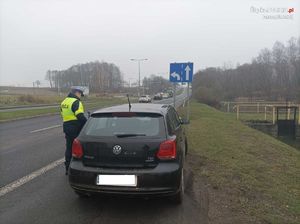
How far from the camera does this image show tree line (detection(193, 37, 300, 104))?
2933 inches

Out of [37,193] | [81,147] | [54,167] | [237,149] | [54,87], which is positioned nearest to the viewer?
[81,147]

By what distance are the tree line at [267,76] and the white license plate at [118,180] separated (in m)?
65.5

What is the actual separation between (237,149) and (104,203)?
19.0ft

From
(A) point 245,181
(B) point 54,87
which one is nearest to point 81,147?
(A) point 245,181

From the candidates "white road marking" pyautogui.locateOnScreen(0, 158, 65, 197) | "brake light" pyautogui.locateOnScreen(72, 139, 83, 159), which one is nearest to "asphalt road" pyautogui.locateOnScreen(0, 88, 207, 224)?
"white road marking" pyautogui.locateOnScreen(0, 158, 65, 197)

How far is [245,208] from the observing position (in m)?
4.61

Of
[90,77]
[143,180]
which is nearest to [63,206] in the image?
[143,180]

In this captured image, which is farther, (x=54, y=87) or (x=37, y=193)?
(x=54, y=87)

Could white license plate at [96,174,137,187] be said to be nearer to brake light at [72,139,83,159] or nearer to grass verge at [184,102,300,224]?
brake light at [72,139,83,159]

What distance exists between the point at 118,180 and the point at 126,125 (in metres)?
0.82

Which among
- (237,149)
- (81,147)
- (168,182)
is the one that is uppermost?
(81,147)

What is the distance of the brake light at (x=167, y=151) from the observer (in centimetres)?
434

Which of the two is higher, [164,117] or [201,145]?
[164,117]

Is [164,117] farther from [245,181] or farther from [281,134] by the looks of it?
[281,134]
